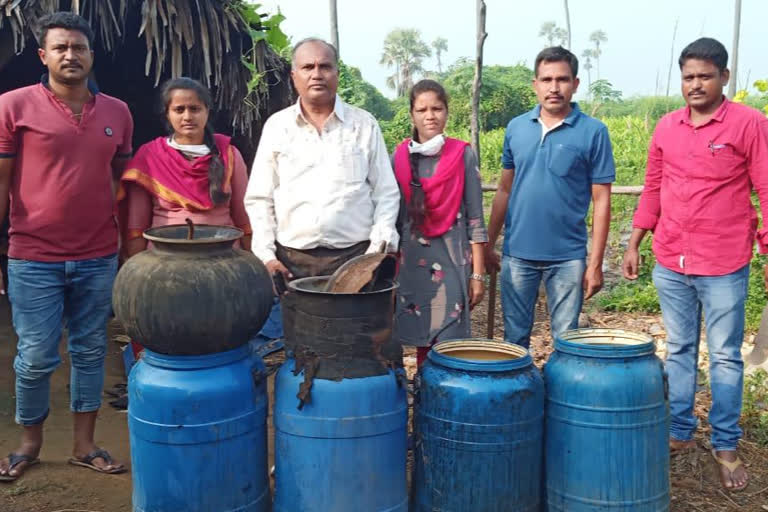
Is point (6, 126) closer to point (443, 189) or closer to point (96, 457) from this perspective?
point (96, 457)

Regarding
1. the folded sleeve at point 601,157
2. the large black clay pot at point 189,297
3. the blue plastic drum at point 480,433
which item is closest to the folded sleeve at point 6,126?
the large black clay pot at point 189,297

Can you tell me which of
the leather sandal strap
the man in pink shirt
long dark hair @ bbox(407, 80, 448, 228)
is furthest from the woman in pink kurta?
the leather sandal strap

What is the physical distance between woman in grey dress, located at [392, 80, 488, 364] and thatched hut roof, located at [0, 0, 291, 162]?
1759 mm

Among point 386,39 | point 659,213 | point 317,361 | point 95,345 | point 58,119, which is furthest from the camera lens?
point 386,39

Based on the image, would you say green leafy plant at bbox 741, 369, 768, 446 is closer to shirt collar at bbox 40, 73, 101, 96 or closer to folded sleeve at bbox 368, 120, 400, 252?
folded sleeve at bbox 368, 120, 400, 252

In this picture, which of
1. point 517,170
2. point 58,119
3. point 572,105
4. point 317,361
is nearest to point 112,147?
point 58,119

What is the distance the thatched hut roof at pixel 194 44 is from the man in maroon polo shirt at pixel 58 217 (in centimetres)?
106

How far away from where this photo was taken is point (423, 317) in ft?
11.1

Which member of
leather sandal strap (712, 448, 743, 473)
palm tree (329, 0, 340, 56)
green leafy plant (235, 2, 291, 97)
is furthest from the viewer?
palm tree (329, 0, 340, 56)

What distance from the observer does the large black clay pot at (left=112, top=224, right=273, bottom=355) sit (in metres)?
2.46

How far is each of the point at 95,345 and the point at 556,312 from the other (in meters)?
2.14

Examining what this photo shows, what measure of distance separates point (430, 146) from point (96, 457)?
6.96ft

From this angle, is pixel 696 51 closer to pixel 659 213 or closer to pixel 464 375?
pixel 659 213

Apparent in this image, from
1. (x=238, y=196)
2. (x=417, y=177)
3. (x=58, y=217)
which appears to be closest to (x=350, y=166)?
(x=417, y=177)
